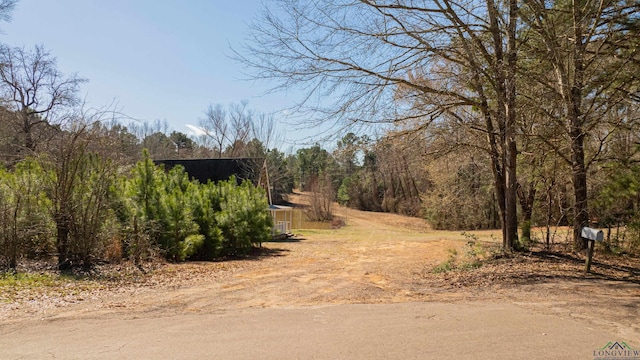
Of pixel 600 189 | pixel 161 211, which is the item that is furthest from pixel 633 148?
pixel 161 211

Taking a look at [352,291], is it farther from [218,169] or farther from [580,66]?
[218,169]

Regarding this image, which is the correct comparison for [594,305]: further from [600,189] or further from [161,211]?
[161,211]

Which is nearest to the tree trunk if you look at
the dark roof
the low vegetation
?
the low vegetation

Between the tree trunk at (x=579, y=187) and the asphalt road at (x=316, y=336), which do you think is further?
the tree trunk at (x=579, y=187)

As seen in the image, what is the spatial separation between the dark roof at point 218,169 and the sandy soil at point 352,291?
19.1m

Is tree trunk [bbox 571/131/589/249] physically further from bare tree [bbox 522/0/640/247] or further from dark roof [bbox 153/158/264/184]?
dark roof [bbox 153/158/264/184]

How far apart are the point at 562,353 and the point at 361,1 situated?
24.2 feet

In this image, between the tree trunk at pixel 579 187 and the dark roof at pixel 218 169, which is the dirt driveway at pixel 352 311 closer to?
the tree trunk at pixel 579 187

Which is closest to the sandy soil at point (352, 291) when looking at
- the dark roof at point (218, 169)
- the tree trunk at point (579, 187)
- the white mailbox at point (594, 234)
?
the white mailbox at point (594, 234)

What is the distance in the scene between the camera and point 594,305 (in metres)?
6.29

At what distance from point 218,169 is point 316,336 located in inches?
1066

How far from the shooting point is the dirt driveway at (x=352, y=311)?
467 centimetres

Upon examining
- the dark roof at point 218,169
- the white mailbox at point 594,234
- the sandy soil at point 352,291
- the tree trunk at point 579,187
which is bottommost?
the sandy soil at point 352,291

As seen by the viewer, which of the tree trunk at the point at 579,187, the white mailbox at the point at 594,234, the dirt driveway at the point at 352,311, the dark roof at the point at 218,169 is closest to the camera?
the dirt driveway at the point at 352,311
